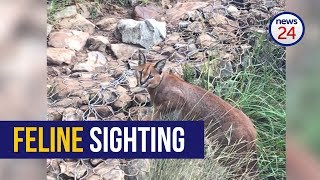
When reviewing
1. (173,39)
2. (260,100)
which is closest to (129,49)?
(173,39)

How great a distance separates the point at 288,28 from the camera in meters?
3.86

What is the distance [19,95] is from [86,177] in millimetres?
636

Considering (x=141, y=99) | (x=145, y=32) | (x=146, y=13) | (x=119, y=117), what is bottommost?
(x=119, y=117)

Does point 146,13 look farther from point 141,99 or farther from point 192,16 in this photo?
point 141,99

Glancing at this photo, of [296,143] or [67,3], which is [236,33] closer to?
[296,143]

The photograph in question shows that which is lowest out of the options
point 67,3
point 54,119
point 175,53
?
point 54,119

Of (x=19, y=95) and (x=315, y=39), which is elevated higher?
(x=315, y=39)

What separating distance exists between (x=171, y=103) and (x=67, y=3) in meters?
0.86

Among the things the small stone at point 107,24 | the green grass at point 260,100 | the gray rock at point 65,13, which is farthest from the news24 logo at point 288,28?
the gray rock at point 65,13

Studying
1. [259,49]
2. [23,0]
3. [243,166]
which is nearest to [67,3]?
[23,0]

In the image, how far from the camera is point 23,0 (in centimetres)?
388

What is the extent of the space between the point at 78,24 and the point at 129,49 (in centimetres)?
34

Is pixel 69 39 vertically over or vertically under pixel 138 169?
over

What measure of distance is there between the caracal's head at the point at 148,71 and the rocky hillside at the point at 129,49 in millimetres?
35
